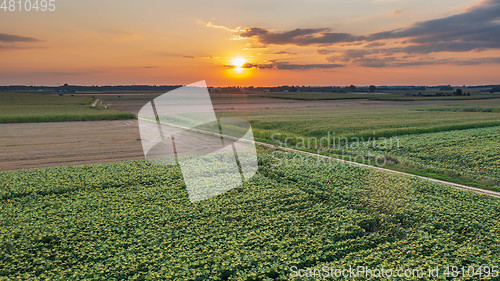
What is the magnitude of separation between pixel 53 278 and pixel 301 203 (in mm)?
9938

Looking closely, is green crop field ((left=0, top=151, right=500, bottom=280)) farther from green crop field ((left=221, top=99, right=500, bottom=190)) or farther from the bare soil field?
the bare soil field

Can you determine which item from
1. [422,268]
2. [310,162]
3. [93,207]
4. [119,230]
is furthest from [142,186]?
[422,268]

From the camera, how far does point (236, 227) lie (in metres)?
12.3

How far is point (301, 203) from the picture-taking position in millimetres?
14859

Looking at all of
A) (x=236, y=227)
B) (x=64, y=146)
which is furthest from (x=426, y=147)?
(x=64, y=146)

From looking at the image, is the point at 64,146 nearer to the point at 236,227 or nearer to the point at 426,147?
the point at 236,227

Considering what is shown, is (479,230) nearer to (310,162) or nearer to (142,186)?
(310,162)

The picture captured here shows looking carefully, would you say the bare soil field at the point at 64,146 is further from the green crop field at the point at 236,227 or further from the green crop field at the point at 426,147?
the green crop field at the point at 426,147

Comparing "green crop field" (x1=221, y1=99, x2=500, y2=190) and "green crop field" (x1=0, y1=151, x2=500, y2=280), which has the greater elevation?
"green crop field" (x1=221, y1=99, x2=500, y2=190)

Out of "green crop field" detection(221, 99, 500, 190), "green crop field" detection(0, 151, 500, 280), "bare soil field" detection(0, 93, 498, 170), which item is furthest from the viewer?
"bare soil field" detection(0, 93, 498, 170)

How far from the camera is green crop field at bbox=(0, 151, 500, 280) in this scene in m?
9.75

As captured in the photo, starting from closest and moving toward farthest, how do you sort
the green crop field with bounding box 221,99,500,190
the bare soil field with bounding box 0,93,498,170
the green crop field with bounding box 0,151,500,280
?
the green crop field with bounding box 0,151,500,280
the green crop field with bounding box 221,99,500,190
the bare soil field with bounding box 0,93,498,170

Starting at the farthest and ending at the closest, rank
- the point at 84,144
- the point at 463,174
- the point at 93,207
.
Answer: the point at 84,144 → the point at 463,174 → the point at 93,207

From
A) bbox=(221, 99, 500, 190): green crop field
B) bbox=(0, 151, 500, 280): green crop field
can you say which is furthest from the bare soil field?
bbox=(221, 99, 500, 190): green crop field
